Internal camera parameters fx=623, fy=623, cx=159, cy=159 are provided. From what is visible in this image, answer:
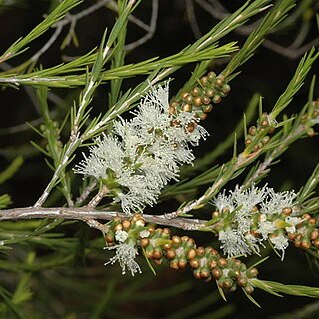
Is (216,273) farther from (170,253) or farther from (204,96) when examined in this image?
(204,96)

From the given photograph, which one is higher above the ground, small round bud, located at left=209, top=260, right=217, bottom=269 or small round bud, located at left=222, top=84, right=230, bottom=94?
small round bud, located at left=222, top=84, right=230, bottom=94

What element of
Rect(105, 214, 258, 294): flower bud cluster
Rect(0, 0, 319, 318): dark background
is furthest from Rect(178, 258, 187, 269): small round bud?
Rect(0, 0, 319, 318): dark background

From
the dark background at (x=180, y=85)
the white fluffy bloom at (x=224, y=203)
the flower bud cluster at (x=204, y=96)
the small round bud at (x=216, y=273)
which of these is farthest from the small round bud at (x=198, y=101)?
the dark background at (x=180, y=85)

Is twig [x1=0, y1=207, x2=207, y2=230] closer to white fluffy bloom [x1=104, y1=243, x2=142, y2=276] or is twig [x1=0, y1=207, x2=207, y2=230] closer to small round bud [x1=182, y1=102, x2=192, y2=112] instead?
white fluffy bloom [x1=104, y1=243, x2=142, y2=276]

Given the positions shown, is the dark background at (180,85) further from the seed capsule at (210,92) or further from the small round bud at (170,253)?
the small round bud at (170,253)

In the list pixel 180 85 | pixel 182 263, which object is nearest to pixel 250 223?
pixel 182 263

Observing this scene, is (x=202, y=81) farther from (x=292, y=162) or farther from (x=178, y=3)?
(x=292, y=162)

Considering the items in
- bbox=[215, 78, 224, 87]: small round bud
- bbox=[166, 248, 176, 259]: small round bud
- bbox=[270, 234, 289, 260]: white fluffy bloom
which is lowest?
bbox=[270, 234, 289, 260]: white fluffy bloom
